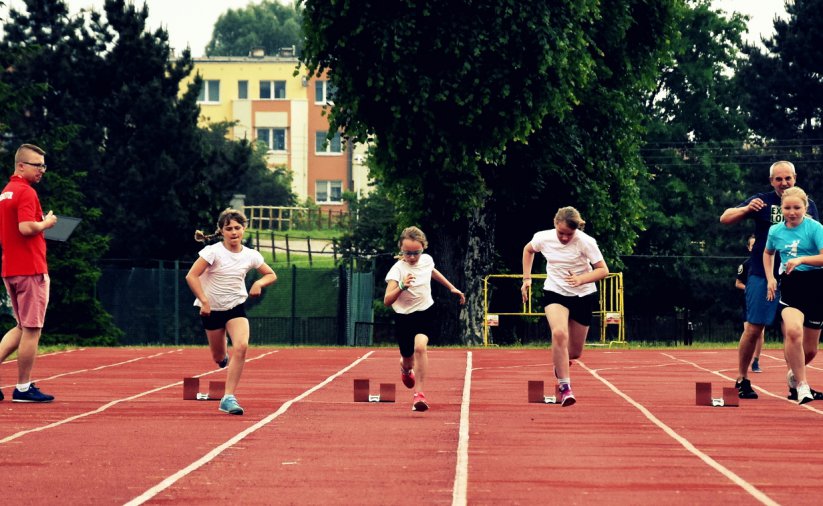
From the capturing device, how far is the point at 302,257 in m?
65.2

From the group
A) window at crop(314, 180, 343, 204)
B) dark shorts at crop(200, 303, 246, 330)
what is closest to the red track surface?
dark shorts at crop(200, 303, 246, 330)

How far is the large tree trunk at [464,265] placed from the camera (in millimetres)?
36312

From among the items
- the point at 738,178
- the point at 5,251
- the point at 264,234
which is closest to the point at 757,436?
the point at 5,251

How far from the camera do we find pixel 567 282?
13625 millimetres

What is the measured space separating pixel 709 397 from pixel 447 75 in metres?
19.2

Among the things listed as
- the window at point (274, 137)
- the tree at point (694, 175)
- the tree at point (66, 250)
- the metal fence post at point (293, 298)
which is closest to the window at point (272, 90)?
the window at point (274, 137)

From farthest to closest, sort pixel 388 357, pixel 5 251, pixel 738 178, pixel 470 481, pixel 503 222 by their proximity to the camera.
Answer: pixel 738 178 < pixel 503 222 < pixel 388 357 < pixel 5 251 < pixel 470 481

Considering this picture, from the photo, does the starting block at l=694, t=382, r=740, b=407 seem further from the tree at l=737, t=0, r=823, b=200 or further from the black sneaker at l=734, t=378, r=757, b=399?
the tree at l=737, t=0, r=823, b=200

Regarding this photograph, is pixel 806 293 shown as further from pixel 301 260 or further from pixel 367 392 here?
pixel 301 260

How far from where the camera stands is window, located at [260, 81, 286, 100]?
338ft

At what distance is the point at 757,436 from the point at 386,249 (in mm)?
40675

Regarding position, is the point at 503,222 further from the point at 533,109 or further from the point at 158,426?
the point at 158,426

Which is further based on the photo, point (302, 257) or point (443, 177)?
point (302, 257)

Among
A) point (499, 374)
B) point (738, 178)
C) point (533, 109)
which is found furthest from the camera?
point (738, 178)
